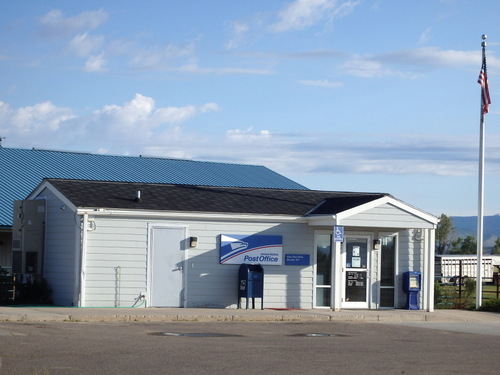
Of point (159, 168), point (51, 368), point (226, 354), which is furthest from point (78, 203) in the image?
point (159, 168)

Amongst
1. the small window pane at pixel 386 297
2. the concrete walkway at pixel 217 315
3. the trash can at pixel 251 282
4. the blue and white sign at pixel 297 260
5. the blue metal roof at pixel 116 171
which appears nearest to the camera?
the concrete walkway at pixel 217 315

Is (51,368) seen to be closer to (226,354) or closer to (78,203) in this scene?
(226,354)

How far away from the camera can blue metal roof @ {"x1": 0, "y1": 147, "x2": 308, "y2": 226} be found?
33.2m

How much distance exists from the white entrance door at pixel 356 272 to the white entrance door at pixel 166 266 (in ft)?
16.6

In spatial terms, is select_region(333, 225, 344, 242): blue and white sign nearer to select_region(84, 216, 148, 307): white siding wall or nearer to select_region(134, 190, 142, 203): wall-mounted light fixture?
select_region(84, 216, 148, 307): white siding wall

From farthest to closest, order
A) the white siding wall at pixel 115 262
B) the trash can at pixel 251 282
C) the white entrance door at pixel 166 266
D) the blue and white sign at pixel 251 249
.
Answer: the blue and white sign at pixel 251 249
the trash can at pixel 251 282
the white entrance door at pixel 166 266
the white siding wall at pixel 115 262

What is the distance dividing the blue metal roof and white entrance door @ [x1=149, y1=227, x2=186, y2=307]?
880cm

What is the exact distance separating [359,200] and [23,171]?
1505 centimetres

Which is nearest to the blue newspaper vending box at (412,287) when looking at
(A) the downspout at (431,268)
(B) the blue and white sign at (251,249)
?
(A) the downspout at (431,268)

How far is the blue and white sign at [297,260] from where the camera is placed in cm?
2506

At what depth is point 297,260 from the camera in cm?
2517

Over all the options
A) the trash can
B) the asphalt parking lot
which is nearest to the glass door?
the trash can

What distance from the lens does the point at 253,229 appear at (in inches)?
981

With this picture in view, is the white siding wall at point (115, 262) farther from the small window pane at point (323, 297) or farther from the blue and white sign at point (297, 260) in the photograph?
the small window pane at point (323, 297)
